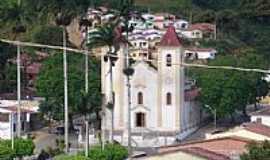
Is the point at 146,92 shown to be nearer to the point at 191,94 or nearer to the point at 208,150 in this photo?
the point at 191,94

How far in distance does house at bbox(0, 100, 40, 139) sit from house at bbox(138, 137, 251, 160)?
305 inches

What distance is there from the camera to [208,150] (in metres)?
31.2

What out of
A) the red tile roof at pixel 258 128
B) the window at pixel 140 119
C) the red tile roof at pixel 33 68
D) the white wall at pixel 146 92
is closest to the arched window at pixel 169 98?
the white wall at pixel 146 92

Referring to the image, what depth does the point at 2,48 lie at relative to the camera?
46781 mm

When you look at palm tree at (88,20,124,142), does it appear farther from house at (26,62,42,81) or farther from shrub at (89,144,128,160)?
house at (26,62,42,81)

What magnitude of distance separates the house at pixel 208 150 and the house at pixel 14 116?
7750mm

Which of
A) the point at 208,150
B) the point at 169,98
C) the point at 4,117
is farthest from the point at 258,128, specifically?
the point at 4,117

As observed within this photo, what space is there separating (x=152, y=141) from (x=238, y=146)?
6.52m

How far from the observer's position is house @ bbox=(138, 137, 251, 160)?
28.8 metres

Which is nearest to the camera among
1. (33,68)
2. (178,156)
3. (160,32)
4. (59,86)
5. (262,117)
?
(178,156)

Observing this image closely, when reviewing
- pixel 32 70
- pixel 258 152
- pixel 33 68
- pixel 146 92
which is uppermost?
pixel 33 68

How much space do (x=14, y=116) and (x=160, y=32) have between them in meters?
25.1

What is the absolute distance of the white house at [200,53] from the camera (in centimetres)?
5631

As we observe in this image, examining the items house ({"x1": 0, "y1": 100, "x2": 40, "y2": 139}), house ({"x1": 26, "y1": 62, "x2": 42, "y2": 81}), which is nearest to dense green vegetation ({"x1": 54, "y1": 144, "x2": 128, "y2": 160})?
house ({"x1": 0, "y1": 100, "x2": 40, "y2": 139})
